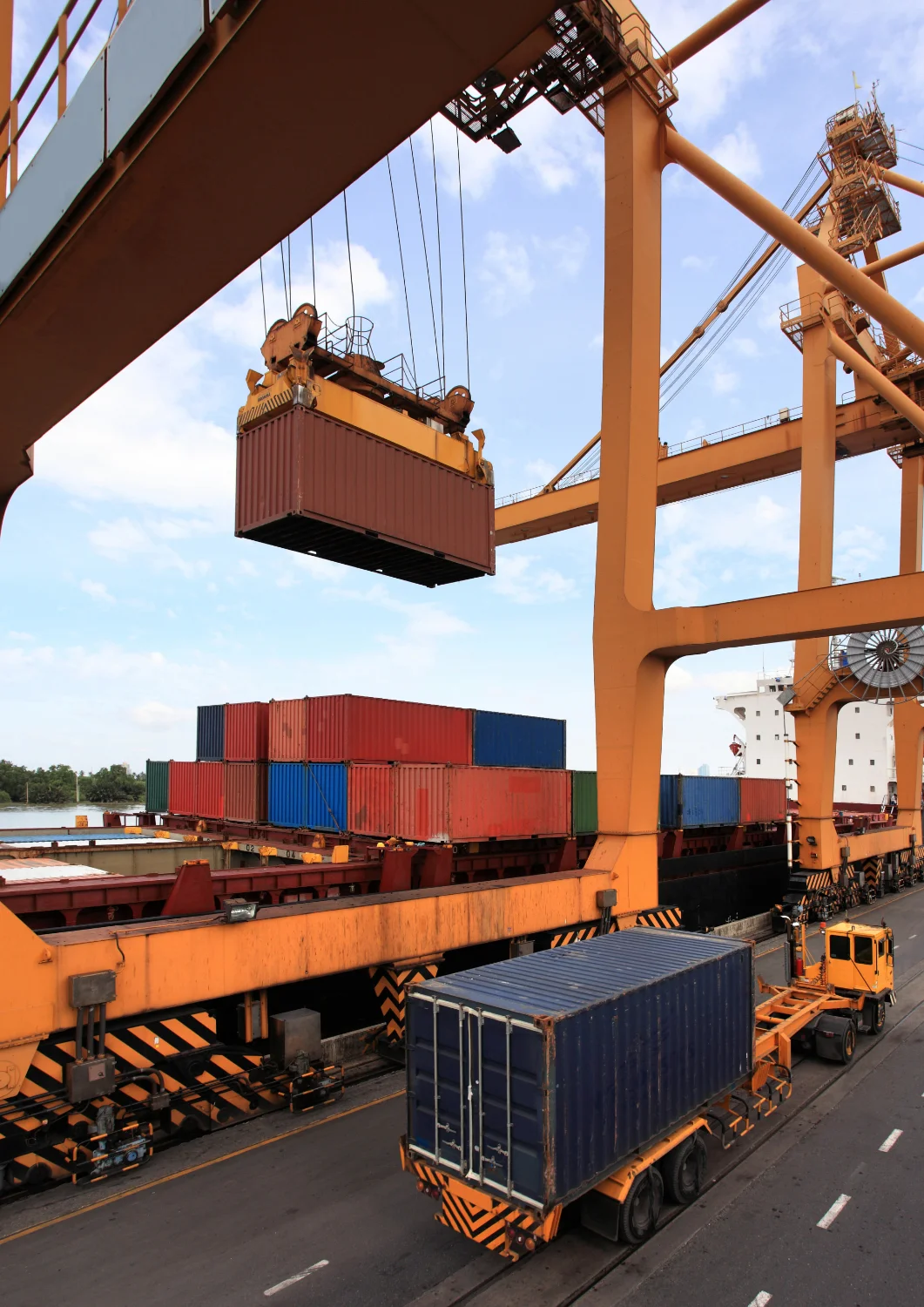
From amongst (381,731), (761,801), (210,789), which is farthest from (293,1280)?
Answer: (761,801)

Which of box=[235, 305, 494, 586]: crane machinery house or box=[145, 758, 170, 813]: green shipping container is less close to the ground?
box=[235, 305, 494, 586]: crane machinery house

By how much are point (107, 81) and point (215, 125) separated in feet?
4.37

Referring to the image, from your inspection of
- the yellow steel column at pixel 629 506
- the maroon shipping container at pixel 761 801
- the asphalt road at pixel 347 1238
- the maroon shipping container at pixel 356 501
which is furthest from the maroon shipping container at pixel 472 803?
the maroon shipping container at pixel 761 801

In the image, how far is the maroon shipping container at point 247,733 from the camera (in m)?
21.2

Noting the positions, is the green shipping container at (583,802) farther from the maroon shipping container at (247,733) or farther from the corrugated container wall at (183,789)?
the corrugated container wall at (183,789)

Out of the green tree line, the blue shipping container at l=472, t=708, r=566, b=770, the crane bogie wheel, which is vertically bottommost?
the green tree line

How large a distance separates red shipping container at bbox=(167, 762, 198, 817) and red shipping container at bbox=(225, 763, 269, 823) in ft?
7.39

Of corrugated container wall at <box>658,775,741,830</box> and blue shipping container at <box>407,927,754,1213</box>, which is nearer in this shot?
blue shipping container at <box>407,927,754,1213</box>

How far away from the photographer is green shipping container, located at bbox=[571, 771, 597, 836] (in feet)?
71.7

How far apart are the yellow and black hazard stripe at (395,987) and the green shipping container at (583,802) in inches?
→ 342

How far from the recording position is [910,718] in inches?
1416

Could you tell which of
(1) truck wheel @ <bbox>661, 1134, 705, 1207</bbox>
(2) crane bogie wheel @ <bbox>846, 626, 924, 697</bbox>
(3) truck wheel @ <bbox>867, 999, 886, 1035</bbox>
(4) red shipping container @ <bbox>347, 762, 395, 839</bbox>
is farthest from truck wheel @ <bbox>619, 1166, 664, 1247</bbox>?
(2) crane bogie wheel @ <bbox>846, 626, 924, 697</bbox>

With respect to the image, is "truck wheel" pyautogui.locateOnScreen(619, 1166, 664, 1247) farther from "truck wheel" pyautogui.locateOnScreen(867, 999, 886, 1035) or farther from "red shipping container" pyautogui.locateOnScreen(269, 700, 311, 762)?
"red shipping container" pyautogui.locateOnScreen(269, 700, 311, 762)

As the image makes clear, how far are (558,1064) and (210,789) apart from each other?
17.4m
